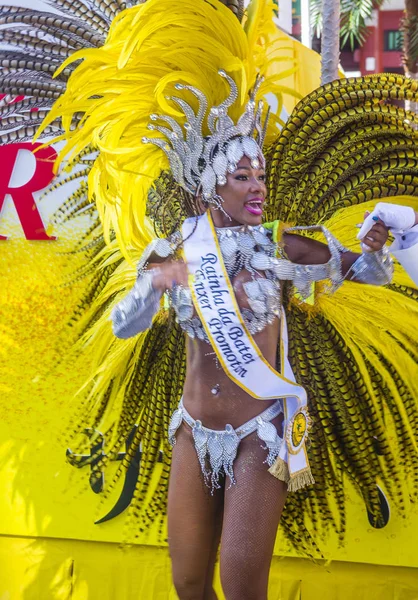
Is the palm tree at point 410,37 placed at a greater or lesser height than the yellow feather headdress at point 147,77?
greater

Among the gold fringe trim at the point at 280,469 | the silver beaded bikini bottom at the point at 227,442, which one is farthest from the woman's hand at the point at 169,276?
the gold fringe trim at the point at 280,469

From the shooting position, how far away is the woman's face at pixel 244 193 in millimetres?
3139

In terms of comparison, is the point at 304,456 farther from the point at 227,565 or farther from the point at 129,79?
the point at 129,79

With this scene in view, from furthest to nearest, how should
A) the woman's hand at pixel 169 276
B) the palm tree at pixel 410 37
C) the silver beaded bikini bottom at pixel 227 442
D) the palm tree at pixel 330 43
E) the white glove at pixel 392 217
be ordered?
1. the palm tree at pixel 410 37
2. the palm tree at pixel 330 43
3. the woman's hand at pixel 169 276
4. the silver beaded bikini bottom at pixel 227 442
5. the white glove at pixel 392 217

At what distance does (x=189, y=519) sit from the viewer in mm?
3195

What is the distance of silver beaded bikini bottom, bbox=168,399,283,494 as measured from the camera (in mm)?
3096

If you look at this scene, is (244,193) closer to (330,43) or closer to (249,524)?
(330,43)

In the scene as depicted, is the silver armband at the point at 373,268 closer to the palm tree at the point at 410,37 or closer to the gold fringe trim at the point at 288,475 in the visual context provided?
the gold fringe trim at the point at 288,475

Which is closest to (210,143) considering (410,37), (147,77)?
(147,77)

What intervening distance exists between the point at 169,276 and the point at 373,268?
758 mm

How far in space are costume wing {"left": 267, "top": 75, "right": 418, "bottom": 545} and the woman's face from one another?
422mm

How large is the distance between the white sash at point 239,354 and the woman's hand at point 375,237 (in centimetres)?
52

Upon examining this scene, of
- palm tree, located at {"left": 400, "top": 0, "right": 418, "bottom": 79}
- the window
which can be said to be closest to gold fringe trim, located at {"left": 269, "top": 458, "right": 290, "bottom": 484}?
palm tree, located at {"left": 400, "top": 0, "right": 418, "bottom": 79}

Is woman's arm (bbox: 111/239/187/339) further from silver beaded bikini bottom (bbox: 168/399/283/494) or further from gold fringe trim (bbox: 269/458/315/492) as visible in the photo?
gold fringe trim (bbox: 269/458/315/492)
